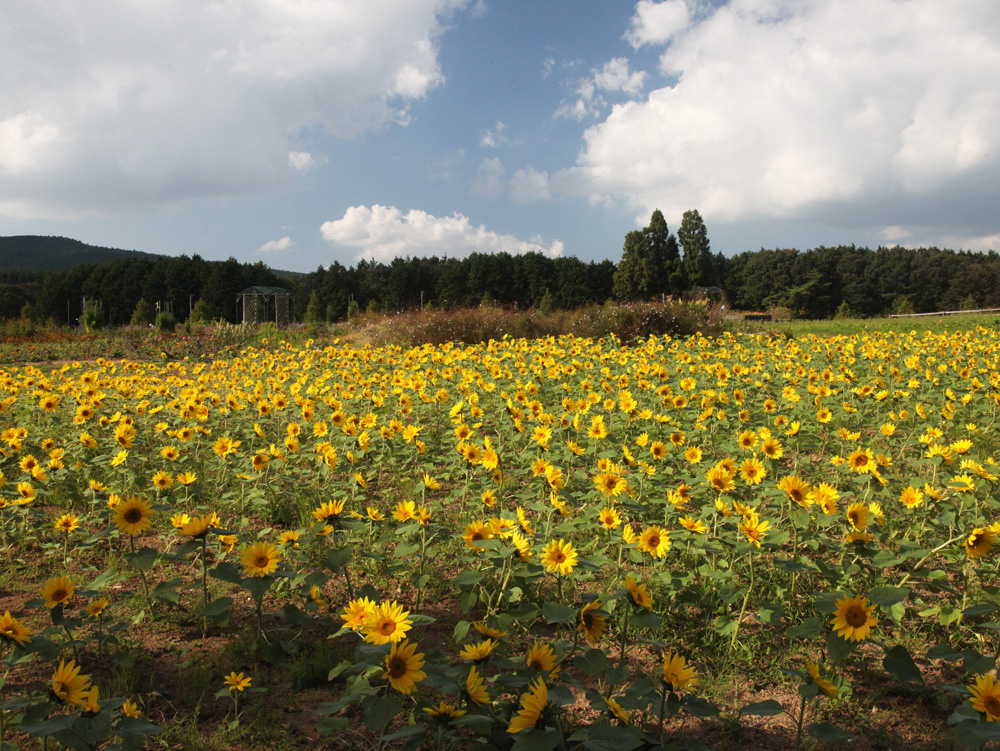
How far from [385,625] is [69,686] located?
773 millimetres

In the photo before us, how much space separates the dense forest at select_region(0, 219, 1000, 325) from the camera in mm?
49906

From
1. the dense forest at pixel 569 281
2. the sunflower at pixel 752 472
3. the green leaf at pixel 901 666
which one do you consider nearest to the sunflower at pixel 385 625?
the green leaf at pixel 901 666

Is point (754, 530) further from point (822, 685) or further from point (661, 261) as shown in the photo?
point (661, 261)

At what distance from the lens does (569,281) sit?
58000mm

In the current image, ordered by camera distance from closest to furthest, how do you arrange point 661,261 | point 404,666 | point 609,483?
point 404,666 < point 609,483 < point 661,261

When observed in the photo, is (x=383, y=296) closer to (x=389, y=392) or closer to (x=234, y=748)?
(x=389, y=392)

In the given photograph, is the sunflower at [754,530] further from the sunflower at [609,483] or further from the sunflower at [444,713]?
the sunflower at [444,713]

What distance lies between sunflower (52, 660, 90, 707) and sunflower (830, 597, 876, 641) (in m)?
2.00

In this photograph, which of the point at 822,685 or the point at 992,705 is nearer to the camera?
the point at 992,705

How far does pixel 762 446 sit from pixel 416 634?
218 cm

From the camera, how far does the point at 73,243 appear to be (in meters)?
127

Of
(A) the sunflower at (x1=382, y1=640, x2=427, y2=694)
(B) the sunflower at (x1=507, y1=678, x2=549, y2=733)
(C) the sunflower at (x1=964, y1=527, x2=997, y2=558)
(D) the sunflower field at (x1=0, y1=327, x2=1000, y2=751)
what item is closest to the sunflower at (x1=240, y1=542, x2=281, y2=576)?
(D) the sunflower field at (x1=0, y1=327, x2=1000, y2=751)

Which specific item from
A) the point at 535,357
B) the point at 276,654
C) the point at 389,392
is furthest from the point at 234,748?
the point at 535,357

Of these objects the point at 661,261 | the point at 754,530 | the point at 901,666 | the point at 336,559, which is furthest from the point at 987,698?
the point at 661,261
